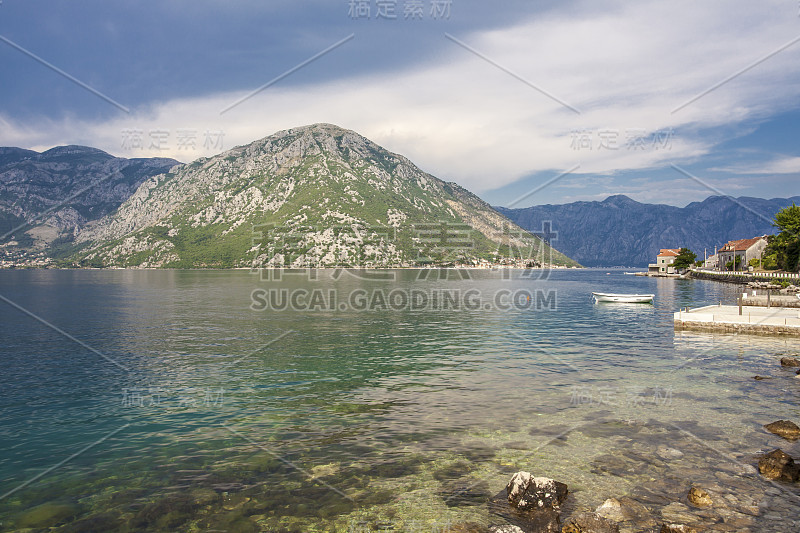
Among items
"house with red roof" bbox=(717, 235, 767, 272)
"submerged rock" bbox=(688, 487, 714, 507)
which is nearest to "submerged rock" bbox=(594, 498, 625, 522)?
"submerged rock" bbox=(688, 487, 714, 507)

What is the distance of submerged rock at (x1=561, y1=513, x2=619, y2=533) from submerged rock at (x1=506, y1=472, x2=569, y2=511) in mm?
1082

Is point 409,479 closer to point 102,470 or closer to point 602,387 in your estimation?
point 102,470

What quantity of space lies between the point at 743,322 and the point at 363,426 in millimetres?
46290

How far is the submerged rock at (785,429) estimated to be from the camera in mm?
17984

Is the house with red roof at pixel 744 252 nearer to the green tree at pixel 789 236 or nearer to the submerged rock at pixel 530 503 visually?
the green tree at pixel 789 236

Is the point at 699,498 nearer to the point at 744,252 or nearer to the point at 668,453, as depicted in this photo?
the point at 668,453

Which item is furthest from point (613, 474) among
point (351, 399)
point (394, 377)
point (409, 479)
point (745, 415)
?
point (394, 377)

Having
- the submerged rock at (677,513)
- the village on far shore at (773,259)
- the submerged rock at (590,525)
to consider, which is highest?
the village on far shore at (773,259)

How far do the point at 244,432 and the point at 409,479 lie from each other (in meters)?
8.58

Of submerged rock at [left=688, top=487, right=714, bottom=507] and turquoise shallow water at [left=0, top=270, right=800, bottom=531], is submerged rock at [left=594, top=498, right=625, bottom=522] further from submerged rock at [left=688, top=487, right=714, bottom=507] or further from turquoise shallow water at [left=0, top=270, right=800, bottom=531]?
submerged rock at [left=688, top=487, right=714, bottom=507]

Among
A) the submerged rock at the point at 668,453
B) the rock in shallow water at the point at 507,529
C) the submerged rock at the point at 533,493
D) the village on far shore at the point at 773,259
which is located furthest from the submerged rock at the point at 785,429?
the village on far shore at the point at 773,259

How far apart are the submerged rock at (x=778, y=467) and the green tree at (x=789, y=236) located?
131102mm

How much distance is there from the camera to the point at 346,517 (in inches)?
489

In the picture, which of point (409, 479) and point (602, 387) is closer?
point (409, 479)
